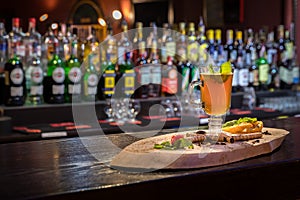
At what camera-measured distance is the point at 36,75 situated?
3.38 metres

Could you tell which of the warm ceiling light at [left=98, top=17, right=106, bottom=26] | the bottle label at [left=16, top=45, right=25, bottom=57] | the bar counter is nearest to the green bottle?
the warm ceiling light at [left=98, top=17, right=106, bottom=26]

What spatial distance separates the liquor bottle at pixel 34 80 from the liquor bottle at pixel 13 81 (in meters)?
0.09

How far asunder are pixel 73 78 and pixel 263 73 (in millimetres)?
1574

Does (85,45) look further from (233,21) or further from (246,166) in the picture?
(246,166)

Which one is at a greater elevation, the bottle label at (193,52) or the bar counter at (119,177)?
the bottle label at (193,52)

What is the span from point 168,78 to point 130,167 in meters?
2.51

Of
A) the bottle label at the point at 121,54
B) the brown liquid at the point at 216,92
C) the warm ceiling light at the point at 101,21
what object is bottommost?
the brown liquid at the point at 216,92

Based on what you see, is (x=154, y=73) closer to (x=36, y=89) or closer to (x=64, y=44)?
(x=64, y=44)

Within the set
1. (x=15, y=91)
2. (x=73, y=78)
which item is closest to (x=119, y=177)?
(x=15, y=91)

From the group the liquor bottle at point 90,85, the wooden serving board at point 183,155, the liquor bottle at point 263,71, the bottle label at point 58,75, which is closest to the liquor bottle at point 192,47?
the liquor bottle at point 263,71

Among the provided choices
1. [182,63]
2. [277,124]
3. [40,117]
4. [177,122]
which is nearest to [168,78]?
[182,63]

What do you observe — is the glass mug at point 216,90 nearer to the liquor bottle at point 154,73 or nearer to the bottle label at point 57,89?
the bottle label at point 57,89

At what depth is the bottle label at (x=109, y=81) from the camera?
359cm

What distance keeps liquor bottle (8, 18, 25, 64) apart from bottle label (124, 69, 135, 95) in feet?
2.19
